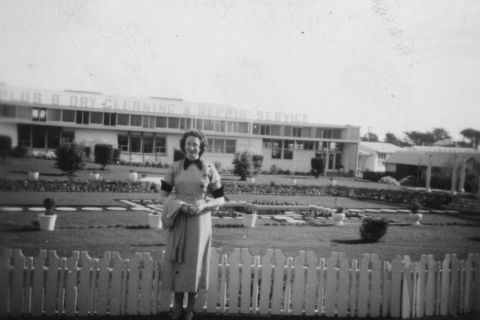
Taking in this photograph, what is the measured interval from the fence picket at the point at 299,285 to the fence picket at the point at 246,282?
1.81 ft

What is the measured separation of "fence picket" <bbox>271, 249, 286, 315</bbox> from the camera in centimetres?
495

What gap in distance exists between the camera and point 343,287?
16.7ft

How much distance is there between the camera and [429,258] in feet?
17.0

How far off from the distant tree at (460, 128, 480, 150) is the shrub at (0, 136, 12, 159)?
8.72 metres

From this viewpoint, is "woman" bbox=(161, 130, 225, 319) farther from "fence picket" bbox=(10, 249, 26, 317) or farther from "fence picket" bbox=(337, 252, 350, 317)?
"fence picket" bbox=(337, 252, 350, 317)

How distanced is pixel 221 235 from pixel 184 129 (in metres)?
14.7

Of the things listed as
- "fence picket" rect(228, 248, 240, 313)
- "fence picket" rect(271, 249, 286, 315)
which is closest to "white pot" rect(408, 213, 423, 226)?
"fence picket" rect(271, 249, 286, 315)

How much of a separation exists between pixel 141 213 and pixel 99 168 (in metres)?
→ 9.39

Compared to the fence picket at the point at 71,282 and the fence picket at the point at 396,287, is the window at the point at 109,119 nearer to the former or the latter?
the fence picket at the point at 71,282

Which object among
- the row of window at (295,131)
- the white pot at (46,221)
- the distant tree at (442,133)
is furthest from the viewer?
the row of window at (295,131)

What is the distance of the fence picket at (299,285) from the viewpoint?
498 centimetres

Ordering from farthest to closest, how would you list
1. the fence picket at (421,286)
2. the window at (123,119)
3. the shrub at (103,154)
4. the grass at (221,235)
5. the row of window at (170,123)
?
1. the shrub at (103,154)
2. the window at (123,119)
3. the row of window at (170,123)
4. the grass at (221,235)
5. the fence picket at (421,286)

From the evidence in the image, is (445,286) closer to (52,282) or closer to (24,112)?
(52,282)

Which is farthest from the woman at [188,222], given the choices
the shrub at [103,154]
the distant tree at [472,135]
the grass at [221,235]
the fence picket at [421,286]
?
the shrub at [103,154]
